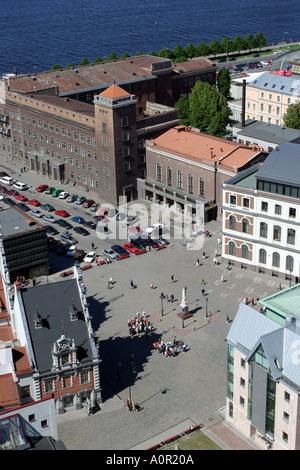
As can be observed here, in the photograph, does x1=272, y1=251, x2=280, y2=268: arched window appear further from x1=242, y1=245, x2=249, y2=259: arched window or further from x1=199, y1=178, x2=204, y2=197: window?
x1=199, y1=178, x2=204, y2=197: window

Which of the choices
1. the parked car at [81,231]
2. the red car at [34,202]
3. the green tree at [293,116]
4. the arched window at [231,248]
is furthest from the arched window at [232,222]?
the green tree at [293,116]

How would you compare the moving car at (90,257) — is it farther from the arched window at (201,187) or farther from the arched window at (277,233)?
the arched window at (277,233)

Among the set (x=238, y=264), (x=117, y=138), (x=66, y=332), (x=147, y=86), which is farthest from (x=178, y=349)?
(x=147, y=86)

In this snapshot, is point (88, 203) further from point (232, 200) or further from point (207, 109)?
point (207, 109)

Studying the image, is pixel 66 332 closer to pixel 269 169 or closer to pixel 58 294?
pixel 58 294

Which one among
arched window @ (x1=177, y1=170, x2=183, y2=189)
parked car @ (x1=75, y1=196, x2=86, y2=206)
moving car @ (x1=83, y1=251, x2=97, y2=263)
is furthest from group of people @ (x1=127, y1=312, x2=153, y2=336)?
parked car @ (x1=75, y1=196, x2=86, y2=206)

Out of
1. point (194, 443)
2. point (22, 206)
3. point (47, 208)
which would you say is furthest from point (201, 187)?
point (194, 443)
